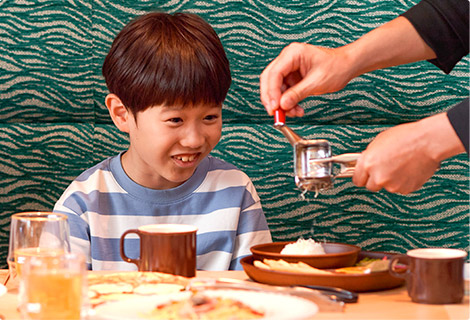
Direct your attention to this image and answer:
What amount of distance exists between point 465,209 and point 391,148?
2.72 ft

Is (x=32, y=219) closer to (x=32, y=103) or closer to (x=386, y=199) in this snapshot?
(x=32, y=103)

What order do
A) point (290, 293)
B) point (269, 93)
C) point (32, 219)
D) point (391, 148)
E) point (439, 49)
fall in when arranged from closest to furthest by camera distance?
1. point (290, 293)
2. point (32, 219)
3. point (391, 148)
4. point (269, 93)
5. point (439, 49)

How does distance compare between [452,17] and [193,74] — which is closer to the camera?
[452,17]

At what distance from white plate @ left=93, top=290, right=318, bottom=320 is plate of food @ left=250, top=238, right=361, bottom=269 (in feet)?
0.66

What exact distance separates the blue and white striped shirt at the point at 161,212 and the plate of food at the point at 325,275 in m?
0.52

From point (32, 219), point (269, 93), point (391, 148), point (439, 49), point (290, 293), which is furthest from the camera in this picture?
point (439, 49)

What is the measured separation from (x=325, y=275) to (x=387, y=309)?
0.10 metres

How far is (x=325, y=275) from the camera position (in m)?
0.88

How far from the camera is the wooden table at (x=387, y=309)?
2.59 feet

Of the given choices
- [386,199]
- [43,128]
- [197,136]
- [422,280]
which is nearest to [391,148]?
[422,280]

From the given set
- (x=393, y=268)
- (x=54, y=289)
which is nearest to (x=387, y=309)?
(x=393, y=268)

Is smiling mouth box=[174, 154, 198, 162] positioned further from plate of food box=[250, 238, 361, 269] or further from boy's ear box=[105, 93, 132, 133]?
plate of food box=[250, 238, 361, 269]

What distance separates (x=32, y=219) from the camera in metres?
0.93

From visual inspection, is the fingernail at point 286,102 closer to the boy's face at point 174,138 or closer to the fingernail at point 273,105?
the fingernail at point 273,105
